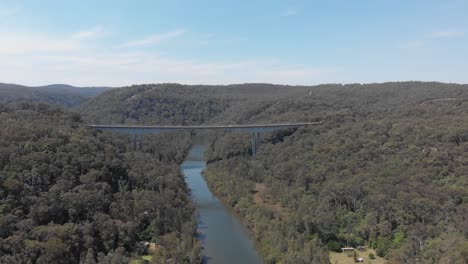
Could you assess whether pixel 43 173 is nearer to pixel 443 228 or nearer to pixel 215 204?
pixel 215 204

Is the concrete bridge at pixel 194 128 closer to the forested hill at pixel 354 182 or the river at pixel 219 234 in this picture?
the forested hill at pixel 354 182

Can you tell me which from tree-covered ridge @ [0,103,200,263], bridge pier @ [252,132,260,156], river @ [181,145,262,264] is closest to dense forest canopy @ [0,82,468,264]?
tree-covered ridge @ [0,103,200,263]

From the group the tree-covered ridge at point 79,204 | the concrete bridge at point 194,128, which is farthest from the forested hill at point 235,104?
the tree-covered ridge at point 79,204

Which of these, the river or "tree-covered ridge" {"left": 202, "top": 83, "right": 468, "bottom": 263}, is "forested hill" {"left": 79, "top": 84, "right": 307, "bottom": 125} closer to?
"tree-covered ridge" {"left": 202, "top": 83, "right": 468, "bottom": 263}

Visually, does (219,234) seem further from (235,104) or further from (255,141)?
(235,104)

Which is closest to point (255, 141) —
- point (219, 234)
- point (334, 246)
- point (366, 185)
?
point (366, 185)

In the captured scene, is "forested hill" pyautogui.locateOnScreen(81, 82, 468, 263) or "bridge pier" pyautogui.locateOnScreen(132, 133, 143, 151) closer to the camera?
"forested hill" pyautogui.locateOnScreen(81, 82, 468, 263)

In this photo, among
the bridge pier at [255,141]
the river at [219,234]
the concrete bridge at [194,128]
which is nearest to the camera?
the river at [219,234]

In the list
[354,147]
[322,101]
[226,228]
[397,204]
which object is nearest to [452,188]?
[397,204]
